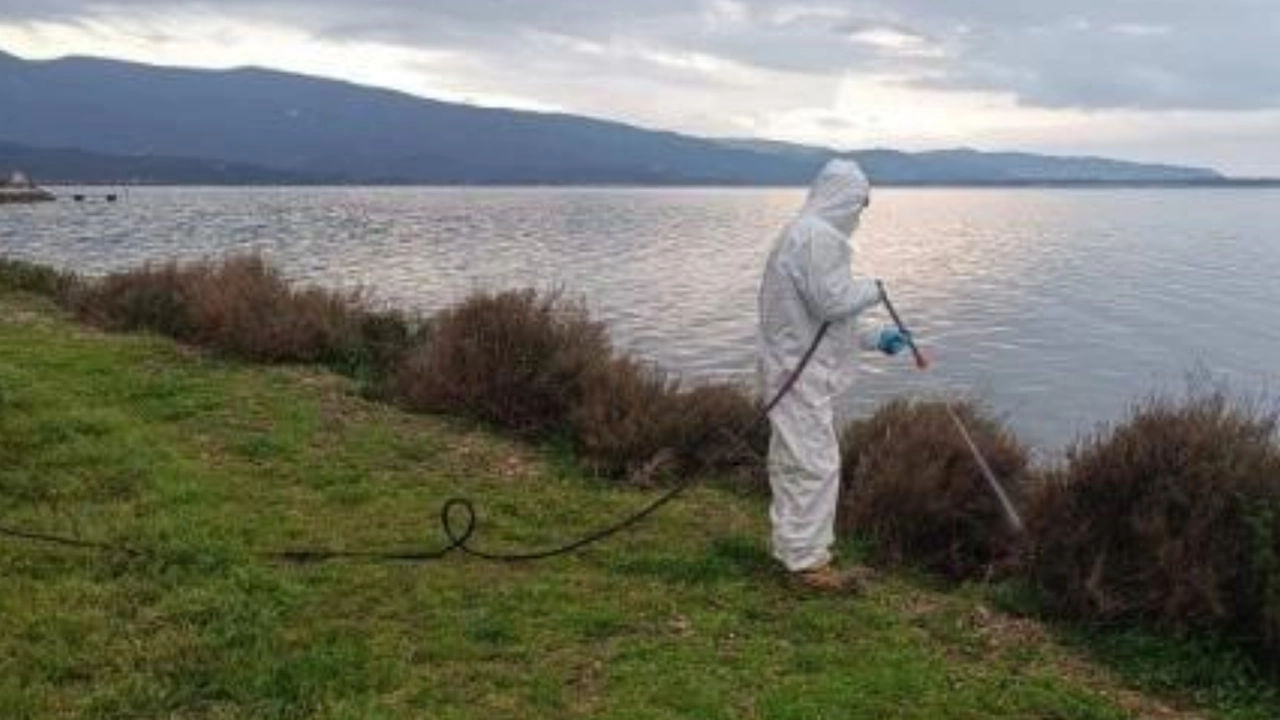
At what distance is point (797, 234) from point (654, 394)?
4.29 meters

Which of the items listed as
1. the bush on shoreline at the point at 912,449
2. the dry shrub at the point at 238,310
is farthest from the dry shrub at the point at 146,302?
the bush on shoreline at the point at 912,449

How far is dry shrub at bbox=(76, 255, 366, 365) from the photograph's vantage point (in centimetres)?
1550

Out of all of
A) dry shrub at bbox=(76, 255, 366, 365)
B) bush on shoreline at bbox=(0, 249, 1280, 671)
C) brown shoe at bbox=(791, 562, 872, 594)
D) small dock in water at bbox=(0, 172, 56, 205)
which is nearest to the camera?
bush on shoreline at bbox=(0, 249, 1280, 671)

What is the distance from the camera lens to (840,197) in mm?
7836

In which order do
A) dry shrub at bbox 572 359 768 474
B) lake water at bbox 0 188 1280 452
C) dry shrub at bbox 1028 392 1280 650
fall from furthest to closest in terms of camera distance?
lake water at bbox 0 188 1280 452 → dry shrub at bbox 572 359 768 474 → dry shrub at bbox 1028 392 1280 650

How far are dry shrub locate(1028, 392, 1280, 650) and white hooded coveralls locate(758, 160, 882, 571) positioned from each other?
4.44 ft

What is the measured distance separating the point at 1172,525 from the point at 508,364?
20.6ft

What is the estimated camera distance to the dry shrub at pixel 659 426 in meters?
11.1

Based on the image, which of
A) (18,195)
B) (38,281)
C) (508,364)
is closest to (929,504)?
(508,364)

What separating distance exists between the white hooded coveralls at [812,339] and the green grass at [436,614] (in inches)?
17.0

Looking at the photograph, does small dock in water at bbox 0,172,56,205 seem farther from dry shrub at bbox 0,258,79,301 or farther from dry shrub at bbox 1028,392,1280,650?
dry shrub at bbox 1028,392,1280,650

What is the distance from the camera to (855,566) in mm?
8852

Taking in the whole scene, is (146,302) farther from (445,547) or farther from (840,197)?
(840,197)

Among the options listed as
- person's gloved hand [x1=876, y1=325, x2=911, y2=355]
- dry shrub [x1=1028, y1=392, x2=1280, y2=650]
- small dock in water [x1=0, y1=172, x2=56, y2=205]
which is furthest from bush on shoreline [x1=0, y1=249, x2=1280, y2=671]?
small dock in water [x1=0, y1=172, x2=56, y2=205]
